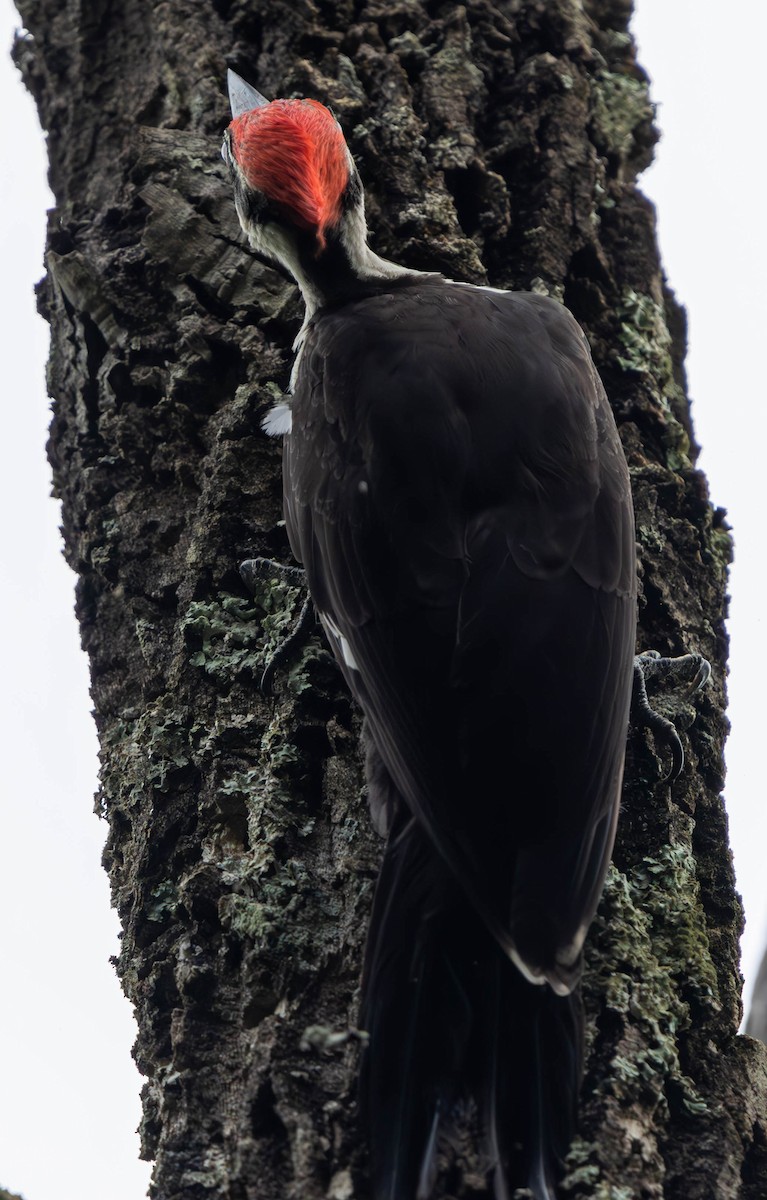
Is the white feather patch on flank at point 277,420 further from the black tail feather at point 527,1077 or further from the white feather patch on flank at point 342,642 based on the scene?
the black tail feather at point 527,1077

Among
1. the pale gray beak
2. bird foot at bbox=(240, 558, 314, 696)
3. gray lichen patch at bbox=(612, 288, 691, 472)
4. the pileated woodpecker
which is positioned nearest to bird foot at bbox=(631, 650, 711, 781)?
the pileated woodpecker

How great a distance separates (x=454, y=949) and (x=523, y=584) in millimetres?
550

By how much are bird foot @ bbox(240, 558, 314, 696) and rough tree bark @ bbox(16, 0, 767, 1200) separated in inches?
0.9

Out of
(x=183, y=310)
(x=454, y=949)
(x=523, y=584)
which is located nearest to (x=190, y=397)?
(x=183, y=310)

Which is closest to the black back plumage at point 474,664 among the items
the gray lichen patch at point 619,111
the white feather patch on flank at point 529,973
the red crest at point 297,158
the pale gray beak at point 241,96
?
the white feather patch on flank at point 529,973

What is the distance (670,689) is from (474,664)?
0.50 metres

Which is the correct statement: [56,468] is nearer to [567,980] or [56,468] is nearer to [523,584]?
[523,584]

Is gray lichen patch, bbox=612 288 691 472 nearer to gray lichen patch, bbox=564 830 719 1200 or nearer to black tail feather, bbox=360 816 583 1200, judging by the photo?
gray lichen patch, bbox=564 830 719 1200

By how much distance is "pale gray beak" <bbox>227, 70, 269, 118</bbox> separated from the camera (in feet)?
8.74

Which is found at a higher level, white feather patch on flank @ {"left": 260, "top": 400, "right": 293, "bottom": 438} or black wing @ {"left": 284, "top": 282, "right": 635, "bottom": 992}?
white feather patch on flank @ {"left": 260, "top": 400, "right": 293, "bottom": 438}

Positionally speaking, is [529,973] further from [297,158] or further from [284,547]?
[297,158]

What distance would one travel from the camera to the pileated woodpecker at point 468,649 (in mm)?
1709

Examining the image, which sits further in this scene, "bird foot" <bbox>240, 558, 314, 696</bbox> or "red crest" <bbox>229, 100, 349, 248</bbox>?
"red crest" <bbox>229, 100, 349, 248</bbox>

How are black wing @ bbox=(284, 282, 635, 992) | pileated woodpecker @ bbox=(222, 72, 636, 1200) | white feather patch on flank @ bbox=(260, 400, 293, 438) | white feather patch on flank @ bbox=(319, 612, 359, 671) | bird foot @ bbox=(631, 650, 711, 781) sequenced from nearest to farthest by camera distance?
pileated woodpecker @ bbox=(222, 72, 636, 1200) < black wing @ bbox=(284, 282, 635, 992) < white feather patch on flank @ bbox=(319, 612, 359, 671) < bird foot @ bbox=(631, 650, 711, 781) < white feather patch on flank @ bbox=(260, 400, 293, 438)
